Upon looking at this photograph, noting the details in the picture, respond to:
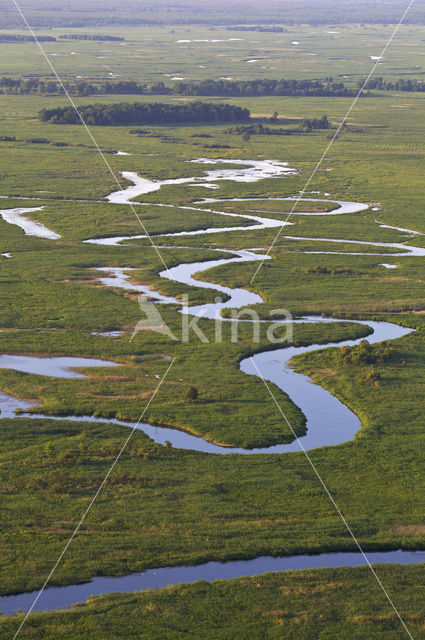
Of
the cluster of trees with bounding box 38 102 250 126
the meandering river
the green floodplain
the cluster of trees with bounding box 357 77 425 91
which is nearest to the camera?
the green floodplain

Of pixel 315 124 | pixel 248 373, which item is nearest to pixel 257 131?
pixel 315 124

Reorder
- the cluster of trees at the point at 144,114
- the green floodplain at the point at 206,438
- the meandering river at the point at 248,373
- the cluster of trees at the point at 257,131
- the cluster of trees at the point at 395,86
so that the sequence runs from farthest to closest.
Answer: the cluster of trees at the point at 395,86 → the cluster of trees at the point at 144,114 → the cluster of trees at the point at 257,131 → the meandering river at the point at 248,373 → the green floodplain at the point at 206,438

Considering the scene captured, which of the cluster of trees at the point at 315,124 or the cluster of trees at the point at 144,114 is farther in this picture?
the cluster of trees at the point at 144,114

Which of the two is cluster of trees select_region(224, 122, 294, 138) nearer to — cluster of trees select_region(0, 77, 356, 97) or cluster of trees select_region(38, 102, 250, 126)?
cluster of trees select_region(38, 102, 250, 126)

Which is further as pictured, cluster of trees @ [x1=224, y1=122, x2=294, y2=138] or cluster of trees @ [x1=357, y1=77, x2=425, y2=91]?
cluster of trees @ [x1=357, y1=77, x2=425, y2=91]

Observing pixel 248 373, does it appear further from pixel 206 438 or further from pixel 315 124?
pixel 315 124

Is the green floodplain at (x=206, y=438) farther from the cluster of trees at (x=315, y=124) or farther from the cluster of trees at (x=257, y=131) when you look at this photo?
the cluster of trees at (x=315, y=124)

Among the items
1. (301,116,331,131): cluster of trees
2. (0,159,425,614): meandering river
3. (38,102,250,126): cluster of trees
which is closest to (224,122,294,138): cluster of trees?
(301,116,331,131): cluster of trees

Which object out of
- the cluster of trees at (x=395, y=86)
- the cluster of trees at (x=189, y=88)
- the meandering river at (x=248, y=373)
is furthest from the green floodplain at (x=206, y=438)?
the cluster of trees at (x=395, y=86)
